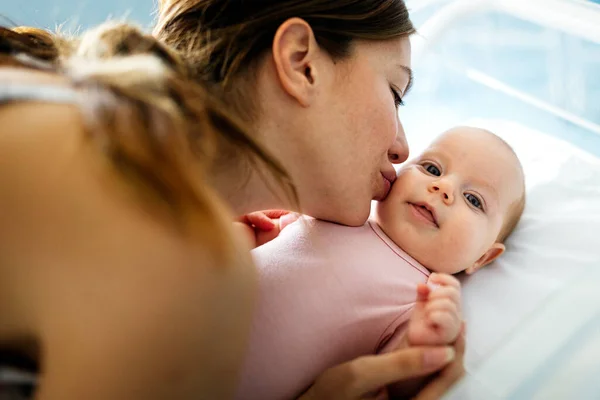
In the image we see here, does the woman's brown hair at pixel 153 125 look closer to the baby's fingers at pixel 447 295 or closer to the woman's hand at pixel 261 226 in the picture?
the baby's fingers at pixel 447 295

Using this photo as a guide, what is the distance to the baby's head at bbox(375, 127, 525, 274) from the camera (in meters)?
0.94

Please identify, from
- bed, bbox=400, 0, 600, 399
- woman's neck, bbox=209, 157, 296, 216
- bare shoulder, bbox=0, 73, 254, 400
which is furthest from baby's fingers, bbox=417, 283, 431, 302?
bare shoulder, bbox=0, 73, 254, 400

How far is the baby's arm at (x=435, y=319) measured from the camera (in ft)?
2.33

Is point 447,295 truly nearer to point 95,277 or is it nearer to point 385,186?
point 385,186

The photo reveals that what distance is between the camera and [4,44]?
25.7 inches

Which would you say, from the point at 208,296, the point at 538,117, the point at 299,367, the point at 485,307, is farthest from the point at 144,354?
the point at 538,117

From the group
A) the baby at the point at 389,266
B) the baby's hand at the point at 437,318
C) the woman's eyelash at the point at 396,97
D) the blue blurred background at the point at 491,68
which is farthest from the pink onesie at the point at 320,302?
the blue blurred background at the point at 491,68

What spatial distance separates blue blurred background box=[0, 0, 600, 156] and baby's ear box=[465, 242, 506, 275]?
412mm

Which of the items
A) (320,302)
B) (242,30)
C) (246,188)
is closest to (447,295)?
(320,302)

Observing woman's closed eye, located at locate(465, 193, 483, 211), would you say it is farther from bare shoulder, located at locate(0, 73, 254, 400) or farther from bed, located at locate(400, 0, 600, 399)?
bare shoulder, located at locate(0, 73, 254, 400)

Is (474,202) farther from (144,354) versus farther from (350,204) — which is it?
(144,354)

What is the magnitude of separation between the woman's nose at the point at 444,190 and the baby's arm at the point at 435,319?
20cm

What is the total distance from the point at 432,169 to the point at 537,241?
9.8 inches

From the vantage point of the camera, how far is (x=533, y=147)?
1.27 metres
